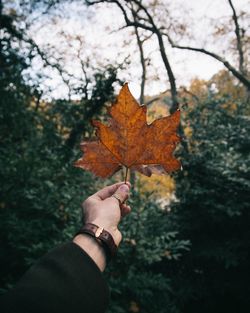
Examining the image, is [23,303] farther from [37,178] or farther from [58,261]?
[37,178]

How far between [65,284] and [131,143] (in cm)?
71

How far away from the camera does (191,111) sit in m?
8.31

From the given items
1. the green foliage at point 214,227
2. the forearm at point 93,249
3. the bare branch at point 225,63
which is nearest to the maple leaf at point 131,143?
→ the forearm at point 93,249


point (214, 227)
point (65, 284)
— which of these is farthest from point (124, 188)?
point (214, 227)

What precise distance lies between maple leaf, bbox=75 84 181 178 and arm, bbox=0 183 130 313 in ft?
1.45

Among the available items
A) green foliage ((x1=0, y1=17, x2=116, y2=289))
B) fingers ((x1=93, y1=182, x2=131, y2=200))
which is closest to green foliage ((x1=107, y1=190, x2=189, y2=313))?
green foliage ((x1=0, y1=17, x2=116, y2=289))

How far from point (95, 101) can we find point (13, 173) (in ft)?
14.5

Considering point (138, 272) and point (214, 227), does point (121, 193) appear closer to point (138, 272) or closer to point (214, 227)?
point (138, 272)

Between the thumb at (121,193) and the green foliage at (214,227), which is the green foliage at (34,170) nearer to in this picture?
the green foliage at (214,227)

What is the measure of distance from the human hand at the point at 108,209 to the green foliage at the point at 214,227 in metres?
4.66

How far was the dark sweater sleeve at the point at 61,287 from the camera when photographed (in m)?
0.88

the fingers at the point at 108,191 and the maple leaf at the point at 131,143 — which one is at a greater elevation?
the maple leaf at the point at 131,143

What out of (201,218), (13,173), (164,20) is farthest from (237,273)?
(164,20)

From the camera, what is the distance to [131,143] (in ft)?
4.90
